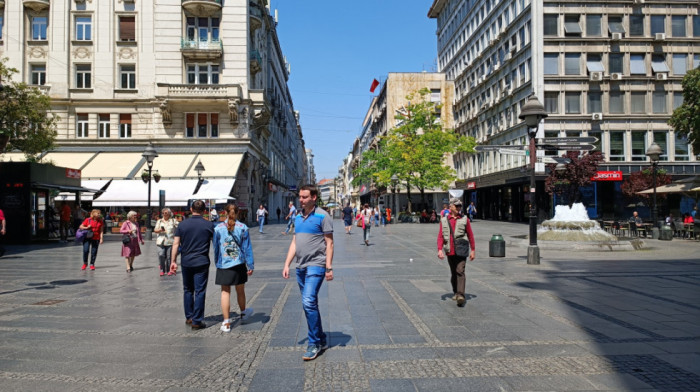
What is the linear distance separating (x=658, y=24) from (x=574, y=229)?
2881 centimetres

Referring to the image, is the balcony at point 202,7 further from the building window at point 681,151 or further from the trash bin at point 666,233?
the building window at point 681,151

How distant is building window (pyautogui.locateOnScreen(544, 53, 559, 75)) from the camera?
1442 inches

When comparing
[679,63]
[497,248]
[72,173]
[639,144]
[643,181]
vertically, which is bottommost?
[497,248]

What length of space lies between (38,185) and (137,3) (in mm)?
18362

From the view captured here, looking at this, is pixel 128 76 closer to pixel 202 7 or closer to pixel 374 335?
pixel 202 7

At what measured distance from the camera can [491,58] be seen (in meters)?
46.1

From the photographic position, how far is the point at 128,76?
34188mm

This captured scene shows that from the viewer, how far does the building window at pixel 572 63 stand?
36906 mm

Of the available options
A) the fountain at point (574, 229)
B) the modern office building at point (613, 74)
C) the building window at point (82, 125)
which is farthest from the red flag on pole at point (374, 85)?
the fountain at point (574, 229)

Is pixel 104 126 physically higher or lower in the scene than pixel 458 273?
higher

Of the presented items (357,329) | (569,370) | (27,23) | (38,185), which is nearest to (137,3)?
(27,23)

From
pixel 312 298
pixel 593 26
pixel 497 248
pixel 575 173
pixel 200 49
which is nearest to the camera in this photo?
pixel 312 298

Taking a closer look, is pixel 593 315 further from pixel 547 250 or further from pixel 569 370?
pixel 547 250

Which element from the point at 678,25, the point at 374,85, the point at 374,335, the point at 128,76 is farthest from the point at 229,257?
the point at 374,85
